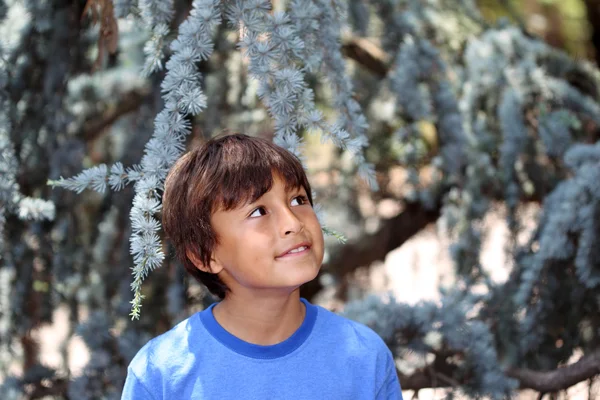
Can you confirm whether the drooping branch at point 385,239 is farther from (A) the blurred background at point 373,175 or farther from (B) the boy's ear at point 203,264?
(B) the boy's ear at point 203,264

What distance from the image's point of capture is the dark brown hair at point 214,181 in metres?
0.93

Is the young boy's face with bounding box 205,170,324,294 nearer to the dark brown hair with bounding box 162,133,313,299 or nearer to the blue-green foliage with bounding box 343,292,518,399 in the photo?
the dark brown hair with bounding box 162,133,313,299

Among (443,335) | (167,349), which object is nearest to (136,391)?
(167,349)

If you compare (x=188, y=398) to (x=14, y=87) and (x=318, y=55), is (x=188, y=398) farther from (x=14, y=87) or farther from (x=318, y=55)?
(x=14, y=87)

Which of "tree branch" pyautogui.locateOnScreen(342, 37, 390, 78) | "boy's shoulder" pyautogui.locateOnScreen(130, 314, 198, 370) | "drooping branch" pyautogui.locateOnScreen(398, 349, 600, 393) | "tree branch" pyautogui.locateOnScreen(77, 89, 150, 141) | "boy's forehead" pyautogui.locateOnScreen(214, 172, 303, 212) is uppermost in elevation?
"boy's forehead" pyautogui.locateOnScreen(214, 172, 303, 212)

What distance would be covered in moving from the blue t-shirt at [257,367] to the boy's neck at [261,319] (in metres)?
0.01

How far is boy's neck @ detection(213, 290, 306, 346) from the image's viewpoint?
962 millimetres

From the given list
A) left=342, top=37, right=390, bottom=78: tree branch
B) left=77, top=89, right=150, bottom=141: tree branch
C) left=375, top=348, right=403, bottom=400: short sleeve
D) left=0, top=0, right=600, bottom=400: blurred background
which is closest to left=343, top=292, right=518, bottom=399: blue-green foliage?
left=0, top=0, right=600, bottom=400: blurred background

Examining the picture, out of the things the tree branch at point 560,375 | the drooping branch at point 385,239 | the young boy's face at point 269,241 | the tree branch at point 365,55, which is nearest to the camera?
the young boy's face at point 269,241

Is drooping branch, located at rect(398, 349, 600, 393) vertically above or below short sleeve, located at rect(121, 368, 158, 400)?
below

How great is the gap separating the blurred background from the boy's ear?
0.45 ft

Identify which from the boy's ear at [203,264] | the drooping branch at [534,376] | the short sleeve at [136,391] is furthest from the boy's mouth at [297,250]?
the drooping branch at [534,376]

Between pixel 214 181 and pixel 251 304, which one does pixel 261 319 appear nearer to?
pixel 251 304

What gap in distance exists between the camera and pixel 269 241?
0.92 metres
